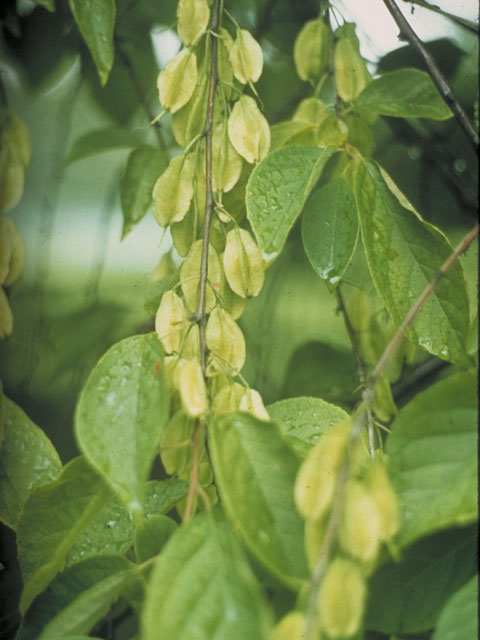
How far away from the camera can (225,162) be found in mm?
381

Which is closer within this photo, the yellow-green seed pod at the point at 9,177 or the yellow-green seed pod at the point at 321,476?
the yellow-green seed pod at the point at 321,476

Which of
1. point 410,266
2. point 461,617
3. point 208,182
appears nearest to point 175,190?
point 208,182

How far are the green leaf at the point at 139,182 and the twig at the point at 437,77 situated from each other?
0.64ft

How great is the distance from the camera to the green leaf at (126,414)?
10.5 inches

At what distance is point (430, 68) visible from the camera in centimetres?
36

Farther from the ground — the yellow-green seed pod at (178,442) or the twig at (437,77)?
the twig at (437,77)

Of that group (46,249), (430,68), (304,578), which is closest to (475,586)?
(304,578)

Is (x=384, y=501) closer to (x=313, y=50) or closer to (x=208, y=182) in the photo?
(x=208, y=182)

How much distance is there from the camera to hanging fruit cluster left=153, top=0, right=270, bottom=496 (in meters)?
0.33

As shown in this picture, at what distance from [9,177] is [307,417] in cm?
21

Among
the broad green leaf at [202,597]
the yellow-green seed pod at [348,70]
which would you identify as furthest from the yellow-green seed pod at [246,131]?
the broad green leaf at [202,597]

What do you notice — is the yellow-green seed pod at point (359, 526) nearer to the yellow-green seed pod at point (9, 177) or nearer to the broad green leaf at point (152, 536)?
the broad green leaf at point (152, 536)

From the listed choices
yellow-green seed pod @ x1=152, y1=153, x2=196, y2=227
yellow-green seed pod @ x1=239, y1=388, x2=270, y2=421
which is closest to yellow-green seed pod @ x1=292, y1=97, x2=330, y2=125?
yellow-green seed pod @ x1=152, y1=153, x2=196, y2=227

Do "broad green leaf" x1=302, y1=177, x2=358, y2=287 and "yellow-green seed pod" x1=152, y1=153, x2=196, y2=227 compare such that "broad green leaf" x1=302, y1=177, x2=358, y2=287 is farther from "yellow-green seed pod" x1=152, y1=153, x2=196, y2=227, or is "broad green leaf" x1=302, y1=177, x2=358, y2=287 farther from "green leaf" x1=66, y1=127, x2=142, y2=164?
"green leaf" x1=66, y1=127, x2=142, y2=164
